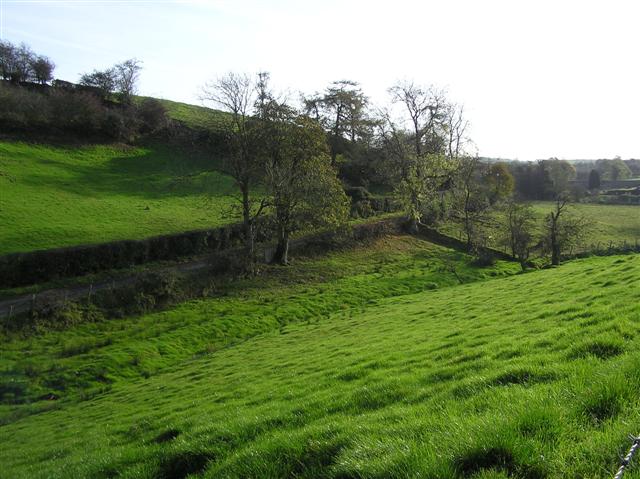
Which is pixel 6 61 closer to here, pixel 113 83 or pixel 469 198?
pixel 113 83

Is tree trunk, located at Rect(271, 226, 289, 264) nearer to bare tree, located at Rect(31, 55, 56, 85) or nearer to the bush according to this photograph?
the bush

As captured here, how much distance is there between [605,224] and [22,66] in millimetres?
103551

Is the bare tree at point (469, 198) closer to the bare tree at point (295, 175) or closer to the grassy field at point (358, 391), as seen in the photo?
the bare tree at point (295, 175)

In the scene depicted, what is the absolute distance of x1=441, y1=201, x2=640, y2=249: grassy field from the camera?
6176 centimetres

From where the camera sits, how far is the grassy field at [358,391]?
5.51 metres

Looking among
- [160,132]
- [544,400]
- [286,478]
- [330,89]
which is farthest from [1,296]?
[330,89]

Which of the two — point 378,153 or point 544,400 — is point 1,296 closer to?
point 544,400

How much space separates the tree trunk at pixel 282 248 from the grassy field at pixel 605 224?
85.6 ft

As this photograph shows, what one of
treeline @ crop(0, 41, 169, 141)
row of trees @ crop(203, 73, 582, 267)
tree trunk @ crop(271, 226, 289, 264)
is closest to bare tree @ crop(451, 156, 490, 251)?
row of trees @ crop(203, 73, 582, 267)

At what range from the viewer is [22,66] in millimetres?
78312

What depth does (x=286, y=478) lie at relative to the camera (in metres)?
6.19

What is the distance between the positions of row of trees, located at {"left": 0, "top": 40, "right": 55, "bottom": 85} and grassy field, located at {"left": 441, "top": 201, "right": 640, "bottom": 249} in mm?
74784

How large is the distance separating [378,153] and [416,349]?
67.4 m

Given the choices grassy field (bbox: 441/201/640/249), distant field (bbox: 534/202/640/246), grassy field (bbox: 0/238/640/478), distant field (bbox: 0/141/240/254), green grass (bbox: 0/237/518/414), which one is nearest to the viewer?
grassy field (bbox: 0/238/640/478)
